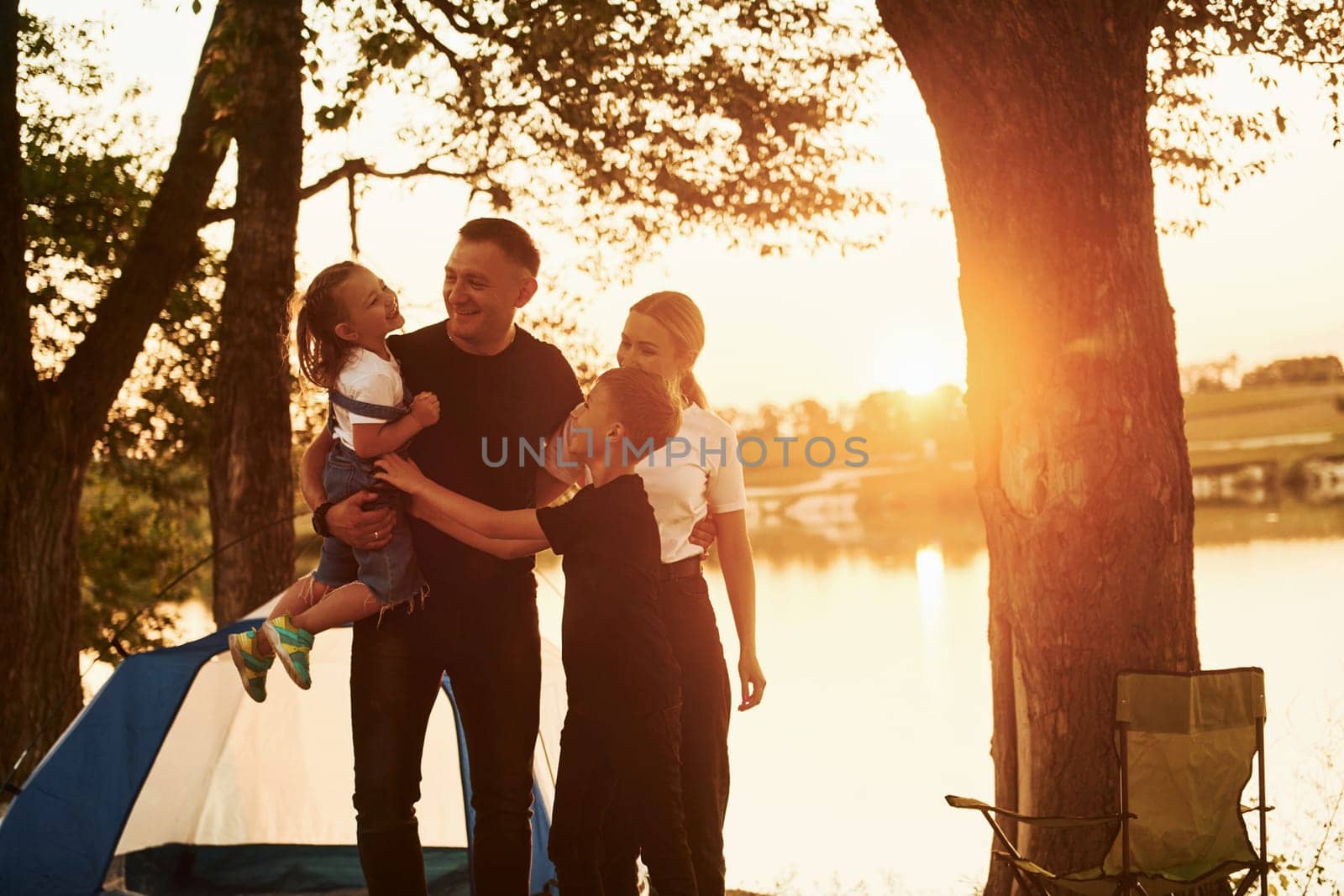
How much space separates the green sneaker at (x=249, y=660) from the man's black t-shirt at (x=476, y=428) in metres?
0.62

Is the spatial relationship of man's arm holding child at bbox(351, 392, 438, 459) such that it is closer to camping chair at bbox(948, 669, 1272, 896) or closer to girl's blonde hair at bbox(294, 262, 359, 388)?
girl's blonde hair at bbox(294, 262, 359, 388)

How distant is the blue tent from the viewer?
4227 millimetres

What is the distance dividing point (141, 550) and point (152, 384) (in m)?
5.38

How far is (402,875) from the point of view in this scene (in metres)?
2.66

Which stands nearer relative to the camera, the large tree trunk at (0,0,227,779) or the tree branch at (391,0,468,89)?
the large tree trunk at (0,0,227,779)

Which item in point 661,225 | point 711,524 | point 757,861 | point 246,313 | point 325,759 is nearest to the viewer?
point 711,524

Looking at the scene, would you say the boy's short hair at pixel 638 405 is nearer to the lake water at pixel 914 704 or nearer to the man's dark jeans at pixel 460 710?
the man's dark jeans at pixel 460 710

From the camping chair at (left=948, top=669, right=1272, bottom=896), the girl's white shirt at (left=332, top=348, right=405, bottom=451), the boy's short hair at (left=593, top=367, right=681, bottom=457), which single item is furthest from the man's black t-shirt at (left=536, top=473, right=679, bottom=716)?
the camping chair at (left=948, top=669, right=1272, bottom=896)

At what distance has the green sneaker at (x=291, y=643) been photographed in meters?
2.94

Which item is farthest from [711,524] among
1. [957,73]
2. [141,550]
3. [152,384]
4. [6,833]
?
[141,550]

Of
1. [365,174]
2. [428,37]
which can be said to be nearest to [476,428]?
[428,37]

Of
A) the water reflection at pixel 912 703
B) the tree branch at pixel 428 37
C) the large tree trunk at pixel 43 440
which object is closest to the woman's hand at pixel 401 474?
the water reflection at pixel 912 703

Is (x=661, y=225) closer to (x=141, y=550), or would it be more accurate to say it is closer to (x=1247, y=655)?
(x=141, y=550)

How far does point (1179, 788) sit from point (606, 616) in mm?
1951
